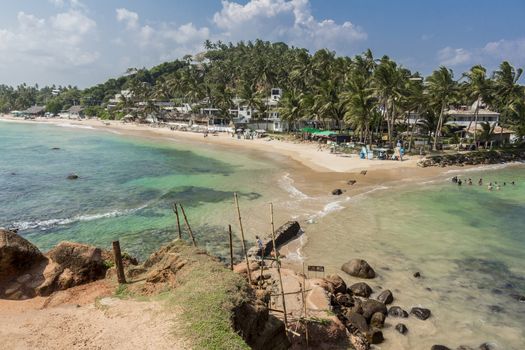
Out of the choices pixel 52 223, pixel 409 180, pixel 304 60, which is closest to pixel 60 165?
pixel 52 223

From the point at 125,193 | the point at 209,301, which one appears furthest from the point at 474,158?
the point at 209,301

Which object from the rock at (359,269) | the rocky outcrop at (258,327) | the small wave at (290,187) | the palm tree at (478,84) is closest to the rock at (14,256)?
the rocky outcrop at (258,327)

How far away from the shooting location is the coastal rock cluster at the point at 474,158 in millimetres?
51987

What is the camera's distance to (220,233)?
26344 millimetres

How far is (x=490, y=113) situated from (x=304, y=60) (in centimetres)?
4272

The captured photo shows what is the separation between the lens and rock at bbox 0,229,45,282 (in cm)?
1486

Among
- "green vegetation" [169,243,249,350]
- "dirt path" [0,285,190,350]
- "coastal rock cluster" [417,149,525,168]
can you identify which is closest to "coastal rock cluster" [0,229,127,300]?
"dirt path" [0,285,190,350]

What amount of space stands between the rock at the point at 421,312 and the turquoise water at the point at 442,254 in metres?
0.33

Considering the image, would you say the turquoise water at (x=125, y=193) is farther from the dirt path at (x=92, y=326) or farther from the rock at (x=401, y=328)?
the rock at (x=401, y=328)

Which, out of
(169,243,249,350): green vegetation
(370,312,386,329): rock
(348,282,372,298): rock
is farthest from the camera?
(348,282,372,298): rock

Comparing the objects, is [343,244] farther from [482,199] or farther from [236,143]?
[236,143]

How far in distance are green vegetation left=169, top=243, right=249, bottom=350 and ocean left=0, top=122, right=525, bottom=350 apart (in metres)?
7.72

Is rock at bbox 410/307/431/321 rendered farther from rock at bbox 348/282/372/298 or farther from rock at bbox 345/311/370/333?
rock at bbox 345/311/370/333

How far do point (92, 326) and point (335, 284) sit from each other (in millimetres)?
11309
